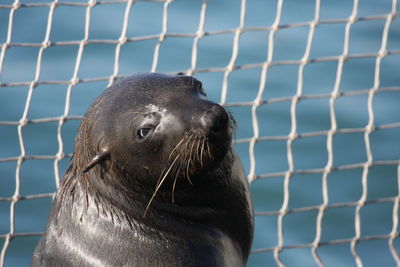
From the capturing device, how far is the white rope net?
203 inches

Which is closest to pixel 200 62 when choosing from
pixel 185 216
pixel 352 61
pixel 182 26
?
pixel 182 26

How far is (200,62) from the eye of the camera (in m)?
6.91

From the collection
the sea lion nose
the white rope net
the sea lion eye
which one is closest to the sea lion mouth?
the sea lion nose

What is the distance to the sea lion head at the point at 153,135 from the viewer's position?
10.8ft

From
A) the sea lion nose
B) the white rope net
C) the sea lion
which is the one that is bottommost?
the white rope net

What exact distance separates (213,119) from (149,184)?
0.38 m

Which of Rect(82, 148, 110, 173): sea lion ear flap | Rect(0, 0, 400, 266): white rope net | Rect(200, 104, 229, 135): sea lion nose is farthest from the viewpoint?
Rect(0, 0, 400, 266): white rope net

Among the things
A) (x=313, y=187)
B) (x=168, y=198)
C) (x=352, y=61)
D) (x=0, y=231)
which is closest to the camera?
(x=168, y=198)

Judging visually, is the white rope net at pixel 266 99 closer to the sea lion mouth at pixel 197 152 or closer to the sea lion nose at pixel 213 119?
the sea lion mouth at pixel 197 152

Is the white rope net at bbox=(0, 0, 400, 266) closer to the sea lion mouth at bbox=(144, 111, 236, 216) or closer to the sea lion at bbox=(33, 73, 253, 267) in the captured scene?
the sea lion at bbox=(33, 73, 253, 267)

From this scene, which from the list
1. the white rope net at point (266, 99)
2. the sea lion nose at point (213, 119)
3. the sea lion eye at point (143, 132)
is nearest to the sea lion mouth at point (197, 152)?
the sea lion nose at point (213, 119)

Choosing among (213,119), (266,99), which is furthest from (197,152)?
(266,99)

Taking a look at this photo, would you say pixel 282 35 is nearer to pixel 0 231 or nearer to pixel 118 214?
pixel 0 231

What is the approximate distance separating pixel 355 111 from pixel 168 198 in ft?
9.84
